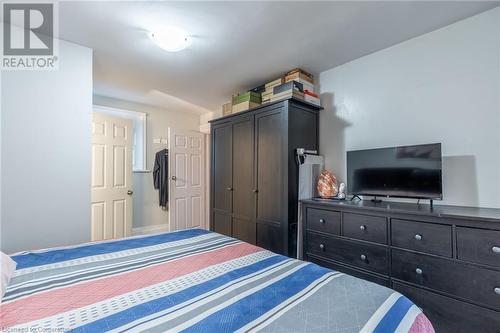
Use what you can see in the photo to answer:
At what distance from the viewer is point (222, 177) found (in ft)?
10.6

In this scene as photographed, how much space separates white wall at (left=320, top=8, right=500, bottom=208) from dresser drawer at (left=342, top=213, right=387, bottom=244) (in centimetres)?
67

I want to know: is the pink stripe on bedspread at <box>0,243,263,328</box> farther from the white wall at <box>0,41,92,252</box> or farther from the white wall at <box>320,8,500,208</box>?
the white wall at <box>320,8,500,208</box>

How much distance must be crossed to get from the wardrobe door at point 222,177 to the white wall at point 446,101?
1462 millimetres

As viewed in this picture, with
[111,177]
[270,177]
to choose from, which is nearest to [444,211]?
[270,177]

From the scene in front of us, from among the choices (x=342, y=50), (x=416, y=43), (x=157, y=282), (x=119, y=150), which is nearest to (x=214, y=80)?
(x=342, y=50)

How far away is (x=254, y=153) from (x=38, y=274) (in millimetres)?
2075

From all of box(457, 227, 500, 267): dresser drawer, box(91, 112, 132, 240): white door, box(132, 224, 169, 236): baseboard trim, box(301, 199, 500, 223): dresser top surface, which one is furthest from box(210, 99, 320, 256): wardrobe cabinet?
box(132, 224, 169, 236): baseboard trim

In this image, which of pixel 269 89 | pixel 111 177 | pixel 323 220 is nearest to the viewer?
pixel 323 220

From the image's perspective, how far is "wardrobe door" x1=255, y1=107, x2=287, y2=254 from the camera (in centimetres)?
246

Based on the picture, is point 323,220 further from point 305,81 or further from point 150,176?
point 150,176

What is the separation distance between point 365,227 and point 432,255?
1.45 feet

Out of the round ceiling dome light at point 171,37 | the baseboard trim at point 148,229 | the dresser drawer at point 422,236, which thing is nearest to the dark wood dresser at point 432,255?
the dresser drawer at point 422,236

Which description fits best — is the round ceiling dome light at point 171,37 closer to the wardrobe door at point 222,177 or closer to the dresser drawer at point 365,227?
the wardrobe door at point 222,177

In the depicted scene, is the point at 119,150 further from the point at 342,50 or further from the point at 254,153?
the point at 342,50
